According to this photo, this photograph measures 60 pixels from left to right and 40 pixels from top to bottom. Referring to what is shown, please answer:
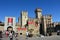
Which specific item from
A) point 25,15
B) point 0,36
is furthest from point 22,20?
point 0,36

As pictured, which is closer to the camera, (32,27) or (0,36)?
(0,36)

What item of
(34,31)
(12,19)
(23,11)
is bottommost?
(34,31)

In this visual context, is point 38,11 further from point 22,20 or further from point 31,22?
point 31,22

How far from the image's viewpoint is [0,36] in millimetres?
22234

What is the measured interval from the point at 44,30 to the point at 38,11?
65.9 feet

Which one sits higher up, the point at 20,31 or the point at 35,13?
the point at 35,13

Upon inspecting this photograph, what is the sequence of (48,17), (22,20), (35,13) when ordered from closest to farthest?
(22,20) → (48,17) → (35,13)

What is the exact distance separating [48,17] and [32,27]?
2283cm

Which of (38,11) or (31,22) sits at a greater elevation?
(38,11)

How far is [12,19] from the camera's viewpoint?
58625 mm

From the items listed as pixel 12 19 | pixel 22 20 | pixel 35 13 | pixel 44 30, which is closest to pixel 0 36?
pixel 12 19

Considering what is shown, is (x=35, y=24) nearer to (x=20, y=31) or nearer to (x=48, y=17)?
(x=20, y=31)

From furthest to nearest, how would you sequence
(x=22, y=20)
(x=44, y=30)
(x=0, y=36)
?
(x=22, y=20) < (x=44, y=30) < (x=0, y=36)

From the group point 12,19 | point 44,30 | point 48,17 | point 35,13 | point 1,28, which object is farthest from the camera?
point 35,13
